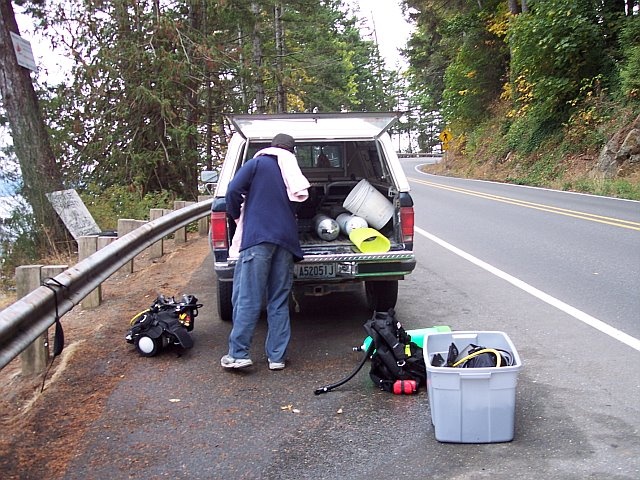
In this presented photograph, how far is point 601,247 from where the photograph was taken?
34.7 ft

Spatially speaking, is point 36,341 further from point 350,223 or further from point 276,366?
point 350,223

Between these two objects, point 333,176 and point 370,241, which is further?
point 333,176

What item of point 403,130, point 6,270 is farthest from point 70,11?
point 403,130

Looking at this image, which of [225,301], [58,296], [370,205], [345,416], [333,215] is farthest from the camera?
[333,215]

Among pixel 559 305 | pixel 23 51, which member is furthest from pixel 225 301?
pixel 23 51

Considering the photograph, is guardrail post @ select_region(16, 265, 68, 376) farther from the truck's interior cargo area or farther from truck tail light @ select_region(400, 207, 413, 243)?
truck tail light @ select_region(400, 207, 413, 243)

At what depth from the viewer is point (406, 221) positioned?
20.0ft

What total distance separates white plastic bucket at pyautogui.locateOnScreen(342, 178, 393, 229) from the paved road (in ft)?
3.22

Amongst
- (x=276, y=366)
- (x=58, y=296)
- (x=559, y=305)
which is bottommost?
(x=559, y=305)

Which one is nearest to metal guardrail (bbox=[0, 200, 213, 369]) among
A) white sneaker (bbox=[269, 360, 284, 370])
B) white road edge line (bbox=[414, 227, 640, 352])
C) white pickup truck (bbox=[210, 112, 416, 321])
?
white pickup truck (bbox=[210, 112, 416, 321])

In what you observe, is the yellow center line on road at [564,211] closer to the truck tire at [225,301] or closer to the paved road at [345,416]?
the paved road at [345,416]

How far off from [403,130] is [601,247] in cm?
10618

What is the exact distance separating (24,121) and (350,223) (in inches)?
296

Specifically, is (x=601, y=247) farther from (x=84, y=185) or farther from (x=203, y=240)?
(x=84, y=185)
